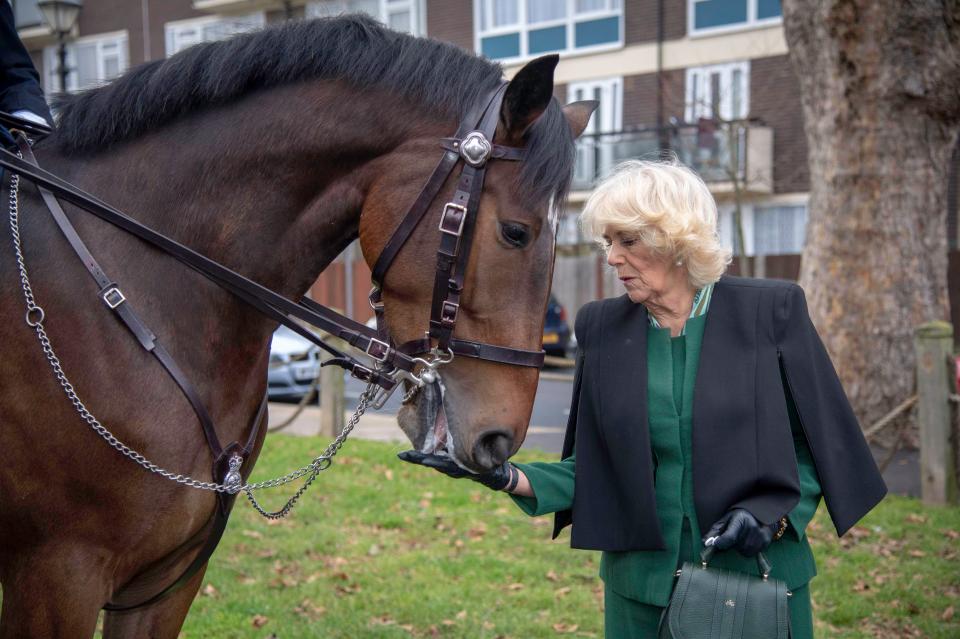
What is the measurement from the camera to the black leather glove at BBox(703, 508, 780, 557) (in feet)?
8.33

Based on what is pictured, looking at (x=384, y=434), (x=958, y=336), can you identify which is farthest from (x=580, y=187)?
(x=384, y=434)

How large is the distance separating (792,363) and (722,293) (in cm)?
30

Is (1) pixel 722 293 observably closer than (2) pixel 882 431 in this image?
Yes

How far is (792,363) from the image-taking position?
2.73 meters

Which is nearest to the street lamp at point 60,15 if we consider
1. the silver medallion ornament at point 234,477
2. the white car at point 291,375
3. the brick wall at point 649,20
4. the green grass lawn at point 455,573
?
the white car at point 291,375

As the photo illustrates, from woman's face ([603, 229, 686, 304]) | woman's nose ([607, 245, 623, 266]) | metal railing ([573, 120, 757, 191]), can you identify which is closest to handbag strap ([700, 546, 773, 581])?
woman's face ([603, 229, 686, 304])

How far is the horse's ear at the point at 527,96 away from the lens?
2.30 meters

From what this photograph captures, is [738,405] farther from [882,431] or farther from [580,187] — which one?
[580,187]

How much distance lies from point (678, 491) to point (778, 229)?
20.9 metres

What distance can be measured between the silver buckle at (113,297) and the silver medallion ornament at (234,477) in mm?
510

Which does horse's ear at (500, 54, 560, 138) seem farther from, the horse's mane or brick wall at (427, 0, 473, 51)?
brick wall at (427, 0, 473, 51)

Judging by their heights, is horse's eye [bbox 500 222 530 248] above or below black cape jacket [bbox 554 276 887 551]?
above

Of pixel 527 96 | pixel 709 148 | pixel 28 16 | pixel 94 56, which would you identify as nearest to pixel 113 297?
pixel 527 96

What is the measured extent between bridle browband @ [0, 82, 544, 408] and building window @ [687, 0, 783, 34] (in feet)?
68.2
